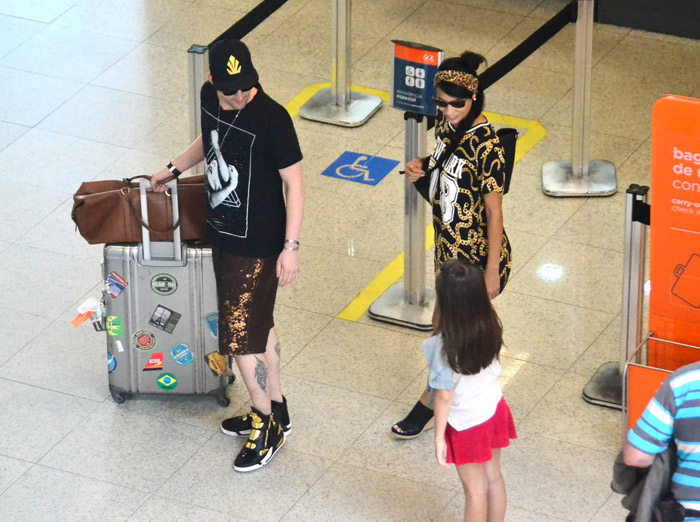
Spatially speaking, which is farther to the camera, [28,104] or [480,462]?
[28,104]

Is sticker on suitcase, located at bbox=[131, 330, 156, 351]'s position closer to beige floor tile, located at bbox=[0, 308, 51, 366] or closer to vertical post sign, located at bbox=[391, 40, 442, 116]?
beige floor tile, located at bbox=[0, 308, 51, 366]

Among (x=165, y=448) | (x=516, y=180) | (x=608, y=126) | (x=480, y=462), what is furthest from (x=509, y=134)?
(x=608, y=126)

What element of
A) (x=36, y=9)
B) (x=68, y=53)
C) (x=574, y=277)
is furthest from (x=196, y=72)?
(x=36, y=9)

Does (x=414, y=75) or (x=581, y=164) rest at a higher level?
(x=414, y=75)

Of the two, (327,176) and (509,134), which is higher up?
Answer: (509,134)

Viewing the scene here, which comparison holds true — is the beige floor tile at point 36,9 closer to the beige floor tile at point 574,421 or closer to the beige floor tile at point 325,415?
the beige floor tile at point 325,415

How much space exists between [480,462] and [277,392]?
1.32 meters

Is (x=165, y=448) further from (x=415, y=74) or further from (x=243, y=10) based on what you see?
(x=243, y=10)

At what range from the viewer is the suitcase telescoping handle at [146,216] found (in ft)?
18.2

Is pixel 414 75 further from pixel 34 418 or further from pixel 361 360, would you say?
pixel 34 418

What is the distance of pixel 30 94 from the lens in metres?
8.84

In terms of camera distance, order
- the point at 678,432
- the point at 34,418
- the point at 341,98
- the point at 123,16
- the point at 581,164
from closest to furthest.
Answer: the point at 678,432, the point at 34,418, the point at 581,164, the point at 341,98, the point at 123,16

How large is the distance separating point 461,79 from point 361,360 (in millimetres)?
1750

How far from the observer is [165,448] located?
5727mm
